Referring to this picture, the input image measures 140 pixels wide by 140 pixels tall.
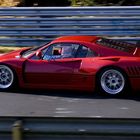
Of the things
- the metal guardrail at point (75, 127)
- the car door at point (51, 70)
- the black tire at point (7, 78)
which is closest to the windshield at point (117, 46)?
the car door at point (51, 70)

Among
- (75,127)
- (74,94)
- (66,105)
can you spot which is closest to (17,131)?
(75,127)

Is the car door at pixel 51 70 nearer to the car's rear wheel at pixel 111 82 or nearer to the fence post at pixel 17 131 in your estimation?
the car's rear wheel at pixel 111 82

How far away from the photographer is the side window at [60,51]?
11117 mm

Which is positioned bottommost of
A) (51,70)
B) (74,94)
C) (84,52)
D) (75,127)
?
(74,94)

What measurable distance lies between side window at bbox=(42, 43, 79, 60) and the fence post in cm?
633

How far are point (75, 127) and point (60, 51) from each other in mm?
6414

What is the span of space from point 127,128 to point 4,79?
6765 millimetres

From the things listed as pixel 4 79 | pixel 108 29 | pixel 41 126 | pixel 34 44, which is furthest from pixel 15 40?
pixel 41 126

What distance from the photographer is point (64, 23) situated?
52.1ft

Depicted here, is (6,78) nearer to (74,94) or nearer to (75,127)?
(74,94)

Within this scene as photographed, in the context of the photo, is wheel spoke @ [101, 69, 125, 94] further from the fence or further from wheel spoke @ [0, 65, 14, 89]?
the fence

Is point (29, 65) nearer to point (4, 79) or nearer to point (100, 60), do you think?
point (4, 79)

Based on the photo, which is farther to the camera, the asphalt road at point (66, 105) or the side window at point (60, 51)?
the side window at point (60, 51)

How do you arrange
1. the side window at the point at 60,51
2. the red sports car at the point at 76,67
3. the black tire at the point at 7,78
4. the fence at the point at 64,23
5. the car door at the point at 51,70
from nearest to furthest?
the red sports car at the point at 76,67
the car door at the point at 51,70
the side window at the point at 60,51
the black tire at the point at 7,78
the fence at the point at 64,23
